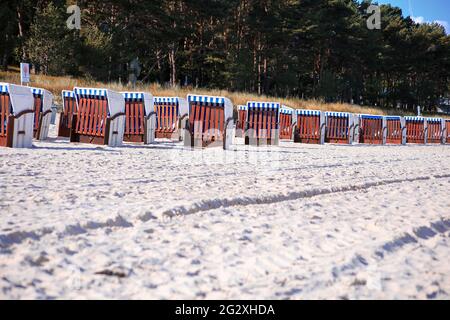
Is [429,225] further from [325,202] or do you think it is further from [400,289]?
[400,289]

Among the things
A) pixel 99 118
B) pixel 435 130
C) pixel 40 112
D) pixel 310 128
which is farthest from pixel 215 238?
pixel 435 130

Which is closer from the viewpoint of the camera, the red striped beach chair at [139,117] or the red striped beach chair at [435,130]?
the red striped beach chair at [139,117]

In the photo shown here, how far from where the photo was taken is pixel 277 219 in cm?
441

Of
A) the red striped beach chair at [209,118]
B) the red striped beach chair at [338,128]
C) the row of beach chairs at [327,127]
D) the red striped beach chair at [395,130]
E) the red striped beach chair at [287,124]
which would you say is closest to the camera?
the red striped beach chair at [209,118]

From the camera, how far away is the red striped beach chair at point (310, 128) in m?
20.2

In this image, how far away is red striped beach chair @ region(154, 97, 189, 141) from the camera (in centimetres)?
1625

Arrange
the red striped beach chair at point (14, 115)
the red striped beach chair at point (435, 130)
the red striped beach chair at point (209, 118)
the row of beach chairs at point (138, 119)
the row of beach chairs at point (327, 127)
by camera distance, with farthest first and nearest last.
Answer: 1. the red striped beach chair at point (435, 130)
2. the row of beach chairs at point (327, 127)
3. the red striped beach chair at point (209, 118)
4. the row of beach chairs at point (138, 119)
5. the red striped beach chair at point (14, 115)

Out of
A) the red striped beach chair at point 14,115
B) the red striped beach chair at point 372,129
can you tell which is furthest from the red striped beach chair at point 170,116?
the red striped beach chair at point 372,129

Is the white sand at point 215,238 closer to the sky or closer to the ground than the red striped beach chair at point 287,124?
closer to the ground

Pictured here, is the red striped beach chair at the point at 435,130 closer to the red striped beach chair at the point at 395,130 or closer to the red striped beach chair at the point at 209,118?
the red striped beach chair at the point at 395,130

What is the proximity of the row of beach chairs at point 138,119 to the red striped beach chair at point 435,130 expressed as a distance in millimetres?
9801
